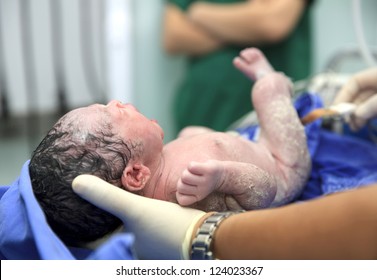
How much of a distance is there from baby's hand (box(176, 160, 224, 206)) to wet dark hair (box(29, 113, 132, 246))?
11cm

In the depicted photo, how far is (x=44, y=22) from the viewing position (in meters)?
2.31

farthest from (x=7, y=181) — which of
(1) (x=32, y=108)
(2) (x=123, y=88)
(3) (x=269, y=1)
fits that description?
(3) (x=269, y=1)

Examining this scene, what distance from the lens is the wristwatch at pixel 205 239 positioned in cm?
71

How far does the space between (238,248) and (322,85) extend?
1008 millimetres

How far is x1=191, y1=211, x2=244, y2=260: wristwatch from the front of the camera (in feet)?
2.32

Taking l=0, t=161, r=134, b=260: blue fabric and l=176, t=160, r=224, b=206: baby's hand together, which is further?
l=176, t=160, r=224, b=206: baby's hand

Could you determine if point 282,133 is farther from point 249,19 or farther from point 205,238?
point 249,19

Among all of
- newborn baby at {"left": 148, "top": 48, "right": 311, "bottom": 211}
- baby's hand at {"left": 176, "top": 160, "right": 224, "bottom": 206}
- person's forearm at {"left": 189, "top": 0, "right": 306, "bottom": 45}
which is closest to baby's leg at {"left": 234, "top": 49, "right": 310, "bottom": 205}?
newborn baby at {"left": 148, "top": 48, "right": 311, "bottom": 211}

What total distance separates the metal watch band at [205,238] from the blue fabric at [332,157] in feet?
1.47

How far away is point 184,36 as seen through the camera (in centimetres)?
224

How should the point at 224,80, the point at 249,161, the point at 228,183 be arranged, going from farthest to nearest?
1. the point at 224,80
2. the point at 249,161
3. the point at 228,183

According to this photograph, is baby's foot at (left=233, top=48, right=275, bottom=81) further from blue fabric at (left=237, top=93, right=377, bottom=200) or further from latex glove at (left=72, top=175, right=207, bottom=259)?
latex glove at (left=72, top=175, right=207, bottom=259)

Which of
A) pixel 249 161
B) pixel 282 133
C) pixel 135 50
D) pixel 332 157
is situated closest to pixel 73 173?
pixel 249 161

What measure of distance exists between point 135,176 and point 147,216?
12 centimetres
